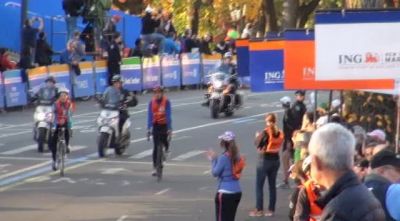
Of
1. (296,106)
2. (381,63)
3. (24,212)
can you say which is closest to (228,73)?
(296,106)

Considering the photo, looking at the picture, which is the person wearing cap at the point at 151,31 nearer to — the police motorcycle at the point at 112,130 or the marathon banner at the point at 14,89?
the marathon banner at the point at 14,89

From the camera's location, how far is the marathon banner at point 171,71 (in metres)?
39.6

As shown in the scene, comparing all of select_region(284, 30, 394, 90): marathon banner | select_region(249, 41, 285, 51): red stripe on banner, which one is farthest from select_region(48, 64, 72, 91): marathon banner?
select_region(284, 30, 394, 90): marathon banner

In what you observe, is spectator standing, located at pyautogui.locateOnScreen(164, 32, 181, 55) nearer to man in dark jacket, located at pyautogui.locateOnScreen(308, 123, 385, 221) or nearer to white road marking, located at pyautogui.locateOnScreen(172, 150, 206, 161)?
white road marking, located at pyautogui.locateOnScreen(172, 150, 206, 161)

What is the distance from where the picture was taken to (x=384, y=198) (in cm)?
657

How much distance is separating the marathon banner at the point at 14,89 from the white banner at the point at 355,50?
837 inches

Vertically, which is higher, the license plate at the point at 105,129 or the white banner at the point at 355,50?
the white banner at the point at 355,50

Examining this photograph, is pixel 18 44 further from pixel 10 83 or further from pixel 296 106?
pixel 296 106

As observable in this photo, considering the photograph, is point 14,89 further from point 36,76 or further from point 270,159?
point 270,159

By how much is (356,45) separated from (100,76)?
26.0 m

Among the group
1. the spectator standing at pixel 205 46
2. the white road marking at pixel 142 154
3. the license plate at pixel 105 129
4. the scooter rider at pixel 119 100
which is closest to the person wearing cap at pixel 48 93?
the scooter rider at pixel 119 100

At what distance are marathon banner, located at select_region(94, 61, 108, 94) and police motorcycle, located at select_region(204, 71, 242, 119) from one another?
5780 mm

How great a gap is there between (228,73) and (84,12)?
24.1 feet

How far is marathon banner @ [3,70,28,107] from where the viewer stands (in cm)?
3039
